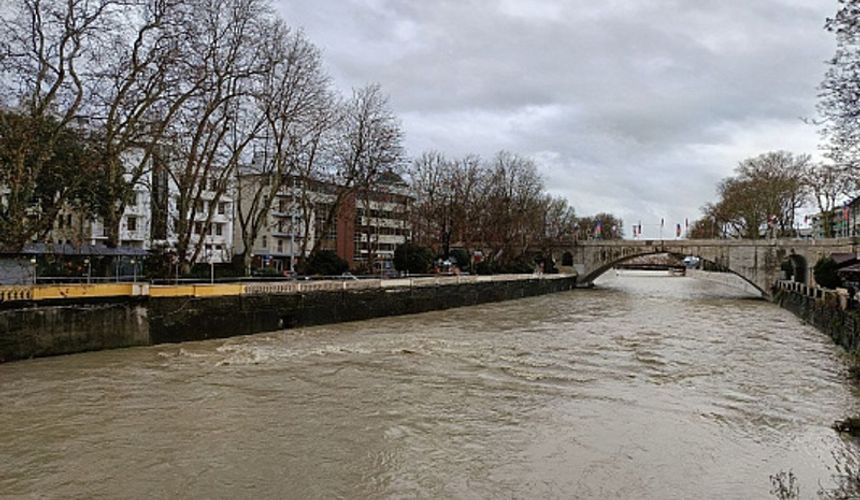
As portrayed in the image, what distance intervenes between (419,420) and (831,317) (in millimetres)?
21951

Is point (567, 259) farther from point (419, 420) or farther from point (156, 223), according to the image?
point (419, 420)

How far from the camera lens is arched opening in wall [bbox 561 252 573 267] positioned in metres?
71.6

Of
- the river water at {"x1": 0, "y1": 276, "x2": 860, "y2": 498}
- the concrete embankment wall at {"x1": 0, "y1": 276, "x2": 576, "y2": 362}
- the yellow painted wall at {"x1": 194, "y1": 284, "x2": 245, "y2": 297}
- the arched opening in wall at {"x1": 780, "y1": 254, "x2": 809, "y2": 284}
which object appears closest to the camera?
the river water at {"x1": 0, "y1": 276, "x2": 860, "y2": 498}

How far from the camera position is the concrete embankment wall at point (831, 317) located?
22.1 meters

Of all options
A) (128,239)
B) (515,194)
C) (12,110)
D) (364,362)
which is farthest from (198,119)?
(515,194)

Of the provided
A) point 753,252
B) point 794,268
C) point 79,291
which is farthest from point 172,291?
point 794,268

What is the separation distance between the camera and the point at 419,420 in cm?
1261

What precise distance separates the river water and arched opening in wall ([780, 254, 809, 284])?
122 ft

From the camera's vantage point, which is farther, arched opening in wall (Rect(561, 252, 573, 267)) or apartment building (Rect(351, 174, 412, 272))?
arched opening in wall (Rect(561, 252, 573, 267))

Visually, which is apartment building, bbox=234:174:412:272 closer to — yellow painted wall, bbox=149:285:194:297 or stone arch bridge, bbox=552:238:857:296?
yellow painted wall, bbox=149:285:194:297

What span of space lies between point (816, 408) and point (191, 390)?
44.6ft

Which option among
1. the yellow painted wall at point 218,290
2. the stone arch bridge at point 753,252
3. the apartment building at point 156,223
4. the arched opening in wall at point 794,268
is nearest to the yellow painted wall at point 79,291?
the yellow painted wall at point 218,290

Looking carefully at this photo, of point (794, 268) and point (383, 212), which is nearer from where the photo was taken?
point (794, 268)

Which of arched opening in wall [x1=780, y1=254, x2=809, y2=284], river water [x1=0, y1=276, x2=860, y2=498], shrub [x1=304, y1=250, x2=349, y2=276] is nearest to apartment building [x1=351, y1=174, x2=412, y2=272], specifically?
shrub [x1=304, y1=250, x2=349, y2=276]
